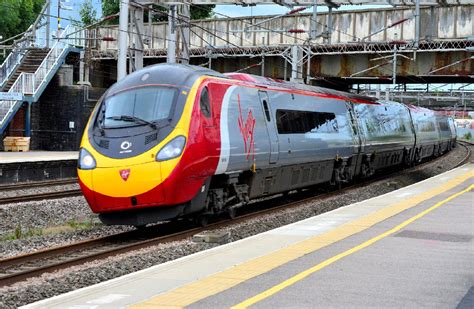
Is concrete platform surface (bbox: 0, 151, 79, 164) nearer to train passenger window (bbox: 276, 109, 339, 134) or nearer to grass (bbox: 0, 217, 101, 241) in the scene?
grass (bbox: 0, 217, 101, 241)

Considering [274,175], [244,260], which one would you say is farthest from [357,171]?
[244,260]

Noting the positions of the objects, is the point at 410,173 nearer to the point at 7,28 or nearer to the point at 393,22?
the point at 393,22

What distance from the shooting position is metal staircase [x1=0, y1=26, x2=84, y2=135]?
3678 cm

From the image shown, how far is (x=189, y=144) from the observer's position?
1287 cm

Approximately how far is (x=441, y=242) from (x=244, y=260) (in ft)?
11.5

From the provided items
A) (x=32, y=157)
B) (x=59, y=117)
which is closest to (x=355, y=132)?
(x=32, y=157)

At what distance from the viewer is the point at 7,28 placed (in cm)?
6138

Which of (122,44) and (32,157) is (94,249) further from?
(32,157)

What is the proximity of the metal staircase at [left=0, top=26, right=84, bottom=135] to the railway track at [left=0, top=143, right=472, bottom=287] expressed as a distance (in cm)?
2248

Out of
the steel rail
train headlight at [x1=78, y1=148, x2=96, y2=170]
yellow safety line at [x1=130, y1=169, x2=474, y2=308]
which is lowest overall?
the steel rail

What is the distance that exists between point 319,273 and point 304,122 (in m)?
10.7

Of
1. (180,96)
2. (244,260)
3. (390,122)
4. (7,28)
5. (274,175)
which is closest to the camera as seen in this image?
(244,260)

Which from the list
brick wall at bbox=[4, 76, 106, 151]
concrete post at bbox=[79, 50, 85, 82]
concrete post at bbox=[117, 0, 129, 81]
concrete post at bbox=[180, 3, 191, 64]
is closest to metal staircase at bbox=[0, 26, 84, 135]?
concrete post at bbox=[79, 50, 85, 82]

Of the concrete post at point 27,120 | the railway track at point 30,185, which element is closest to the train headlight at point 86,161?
the railway track at point 30,185
